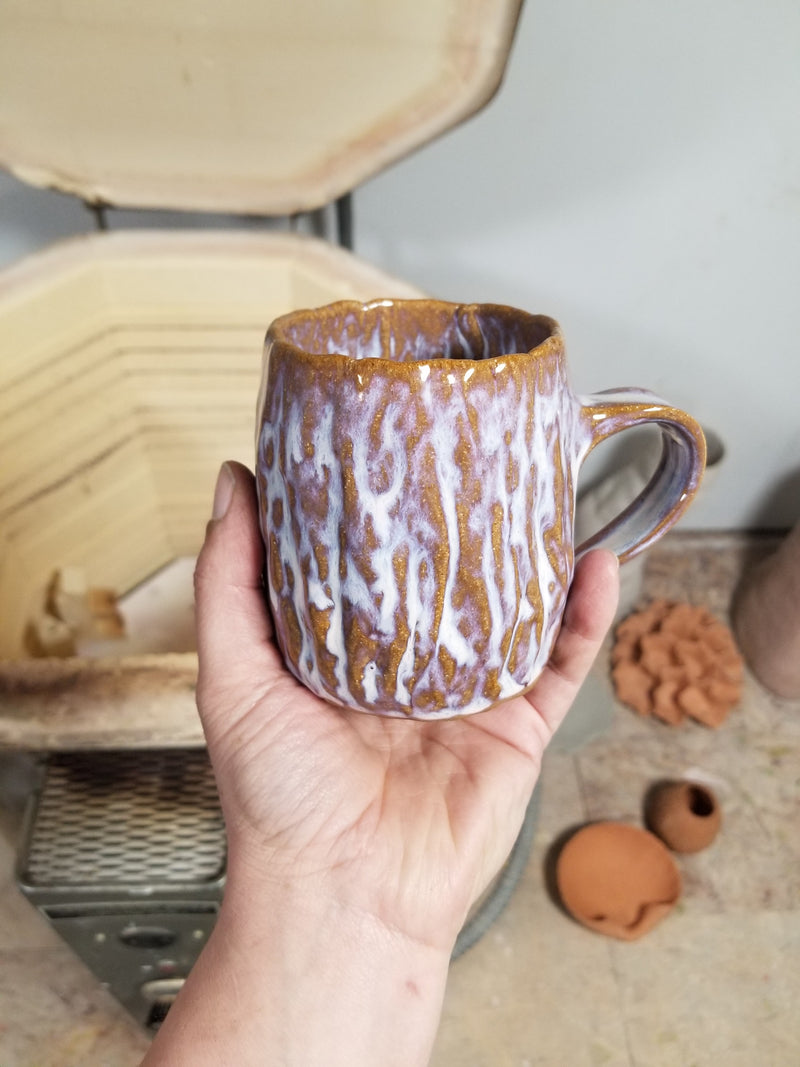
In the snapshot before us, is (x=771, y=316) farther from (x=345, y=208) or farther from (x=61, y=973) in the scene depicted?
(x=61, y=973)

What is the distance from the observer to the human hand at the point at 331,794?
0.58 m

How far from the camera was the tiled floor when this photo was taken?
37.9 inches

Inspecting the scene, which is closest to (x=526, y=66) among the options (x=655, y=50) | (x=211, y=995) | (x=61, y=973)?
(x=655, y=50)

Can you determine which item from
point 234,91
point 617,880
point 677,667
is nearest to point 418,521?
point 234,91

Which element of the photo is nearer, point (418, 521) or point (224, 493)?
point (418, 521)

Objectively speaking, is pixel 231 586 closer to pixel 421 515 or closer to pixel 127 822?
pixel 421 515

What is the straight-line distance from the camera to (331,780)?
59 centimetres

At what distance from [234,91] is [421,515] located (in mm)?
713

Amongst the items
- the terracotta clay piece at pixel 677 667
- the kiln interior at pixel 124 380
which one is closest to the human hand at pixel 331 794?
the kiln interior at pixel 124 380

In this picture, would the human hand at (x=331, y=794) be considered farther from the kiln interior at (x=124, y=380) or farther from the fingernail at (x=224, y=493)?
the kiln interior at (x=124, y=380)

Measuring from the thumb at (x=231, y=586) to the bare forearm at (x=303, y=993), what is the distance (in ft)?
0.57

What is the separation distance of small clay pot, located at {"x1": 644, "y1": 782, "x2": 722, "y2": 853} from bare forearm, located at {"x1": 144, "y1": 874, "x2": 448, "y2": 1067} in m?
0.61

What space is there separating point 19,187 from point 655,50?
86cm

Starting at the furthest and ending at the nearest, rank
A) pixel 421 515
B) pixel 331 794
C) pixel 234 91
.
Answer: pixel 234 91, pixel 331 794, pixel 421 515
